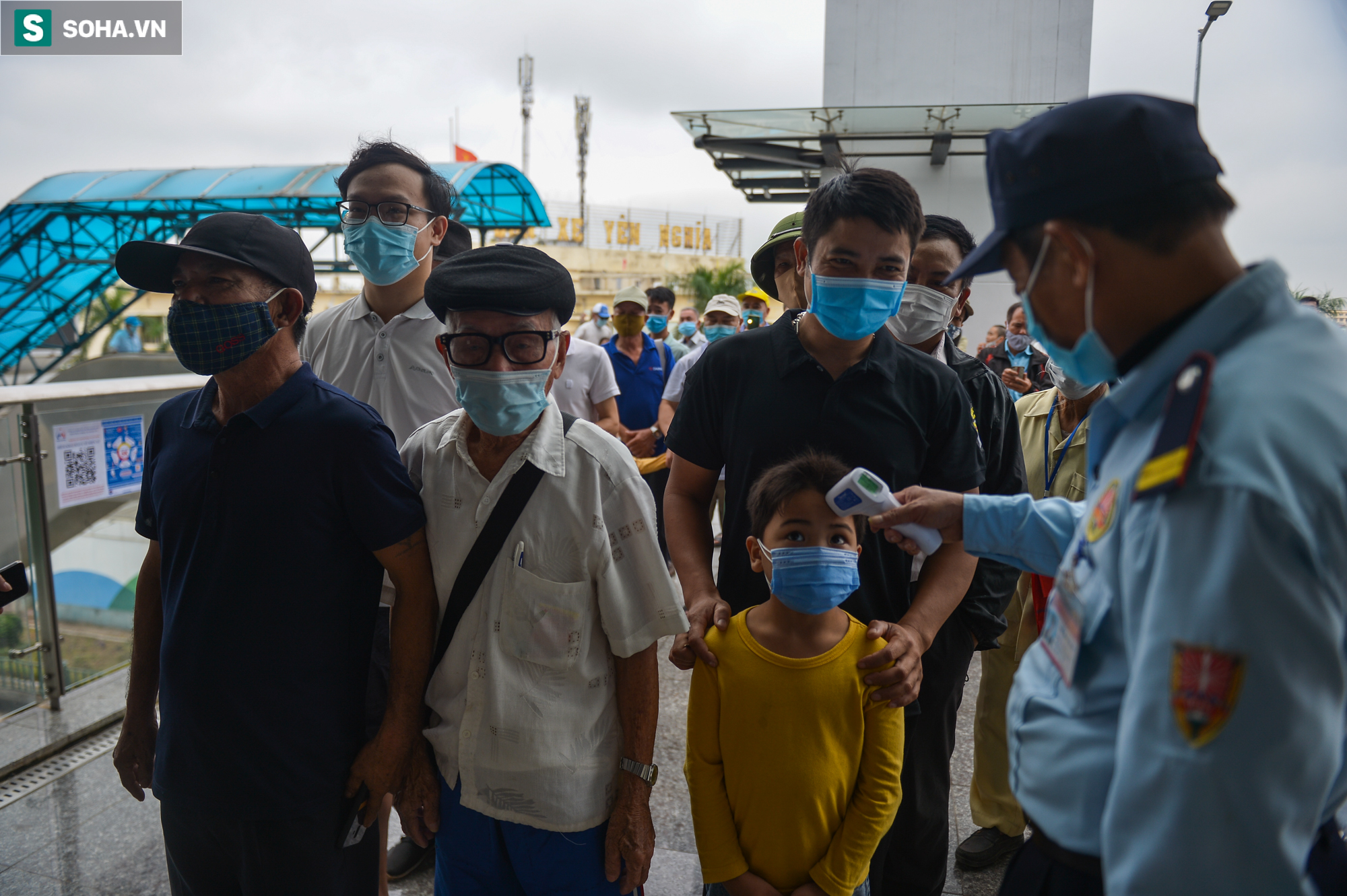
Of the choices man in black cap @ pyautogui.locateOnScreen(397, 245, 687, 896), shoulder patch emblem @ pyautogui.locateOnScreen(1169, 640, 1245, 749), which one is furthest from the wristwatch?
shoulder patch emblem @ pyautogui.locateOnScreen(1169, 640, 1245, 749)

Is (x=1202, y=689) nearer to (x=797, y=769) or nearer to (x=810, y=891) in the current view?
(x=797, y=769)

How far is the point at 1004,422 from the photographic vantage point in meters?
2.41

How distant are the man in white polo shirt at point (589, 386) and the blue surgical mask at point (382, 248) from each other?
2.19 metres

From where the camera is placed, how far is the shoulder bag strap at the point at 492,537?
173cm

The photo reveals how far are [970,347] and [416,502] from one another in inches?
513

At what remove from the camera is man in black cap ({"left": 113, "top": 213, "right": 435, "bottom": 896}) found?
170cm

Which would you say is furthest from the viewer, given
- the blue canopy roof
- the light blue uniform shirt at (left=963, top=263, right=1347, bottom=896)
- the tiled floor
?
the blue canopy roof

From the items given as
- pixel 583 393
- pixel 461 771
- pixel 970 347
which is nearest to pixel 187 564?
pixel 461 771

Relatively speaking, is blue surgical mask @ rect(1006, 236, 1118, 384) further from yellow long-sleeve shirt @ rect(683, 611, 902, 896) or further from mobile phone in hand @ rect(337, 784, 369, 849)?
mobile phone in hand @ rect(337, 784, 369, 849)

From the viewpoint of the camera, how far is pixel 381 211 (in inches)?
105

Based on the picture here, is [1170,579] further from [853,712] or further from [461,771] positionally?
[461,771]

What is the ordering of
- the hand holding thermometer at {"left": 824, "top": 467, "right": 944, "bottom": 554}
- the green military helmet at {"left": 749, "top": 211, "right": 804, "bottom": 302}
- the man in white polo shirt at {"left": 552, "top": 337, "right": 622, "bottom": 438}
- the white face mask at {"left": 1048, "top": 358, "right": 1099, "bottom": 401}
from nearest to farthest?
1. the hand holding thermometer at {"left": 824, "top": 467, "right": 944, "bottom": 554}
2. the white face mask at {"left": 1048, "top": 358, "right": 1099, "bottom": 401}
3. the green military helmet at {"left": 749, "top": 211, "right": 804, "bottom": 302}
4. the man in white polo shirt at {"left": 552, "top": 337, "right": 622, "bottom": 438}

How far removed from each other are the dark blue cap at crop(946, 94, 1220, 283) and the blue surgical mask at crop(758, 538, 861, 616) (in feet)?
3.08

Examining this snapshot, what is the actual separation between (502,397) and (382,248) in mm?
1217
